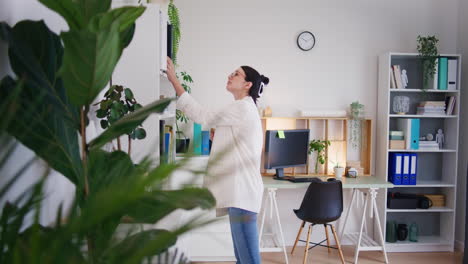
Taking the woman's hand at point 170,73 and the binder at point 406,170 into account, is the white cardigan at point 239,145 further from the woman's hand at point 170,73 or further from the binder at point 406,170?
the binder at point 406,170

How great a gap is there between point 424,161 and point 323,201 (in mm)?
1755

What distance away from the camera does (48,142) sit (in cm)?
83

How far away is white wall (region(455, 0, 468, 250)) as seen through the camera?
4.81 meters

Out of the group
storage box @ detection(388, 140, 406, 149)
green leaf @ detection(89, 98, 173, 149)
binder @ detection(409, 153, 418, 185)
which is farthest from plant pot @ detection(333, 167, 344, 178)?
green leaf @ detection(89, 98, 173, 149)

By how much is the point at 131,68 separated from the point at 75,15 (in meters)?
1.94

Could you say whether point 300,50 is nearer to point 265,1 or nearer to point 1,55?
point 265,1

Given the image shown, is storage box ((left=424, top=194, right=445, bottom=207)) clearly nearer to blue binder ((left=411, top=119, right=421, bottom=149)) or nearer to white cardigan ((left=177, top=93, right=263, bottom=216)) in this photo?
blue binder ((left=411, top=119, right=421, bottom=149))

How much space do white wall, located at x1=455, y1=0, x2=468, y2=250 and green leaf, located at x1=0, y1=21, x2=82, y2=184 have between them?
4.78 metres

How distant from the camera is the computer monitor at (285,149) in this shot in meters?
4.45

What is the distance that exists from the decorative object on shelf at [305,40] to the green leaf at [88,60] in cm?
431

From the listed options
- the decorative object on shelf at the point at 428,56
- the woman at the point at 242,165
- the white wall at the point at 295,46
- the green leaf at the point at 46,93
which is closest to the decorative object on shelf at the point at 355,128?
the white wall at the point at 295,46

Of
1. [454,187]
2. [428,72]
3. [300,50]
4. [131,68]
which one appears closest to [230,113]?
[131,68]

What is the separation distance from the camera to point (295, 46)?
4.88 meters

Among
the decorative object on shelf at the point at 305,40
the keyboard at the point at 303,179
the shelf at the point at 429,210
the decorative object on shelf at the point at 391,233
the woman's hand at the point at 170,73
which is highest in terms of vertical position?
the decorative object on shelf at the point at 305,40
